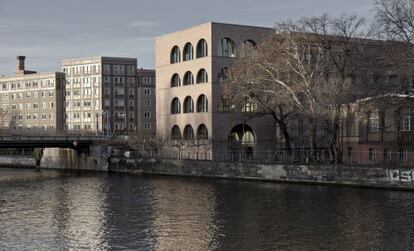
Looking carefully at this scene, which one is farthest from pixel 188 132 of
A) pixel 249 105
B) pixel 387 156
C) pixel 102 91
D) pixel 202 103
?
pixel 102 91

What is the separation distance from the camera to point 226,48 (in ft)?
328

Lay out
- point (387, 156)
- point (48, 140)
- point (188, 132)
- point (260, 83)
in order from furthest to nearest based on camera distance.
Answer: point (188, 132) < point (48, 140) < point (260, 83) < point (387, 156)

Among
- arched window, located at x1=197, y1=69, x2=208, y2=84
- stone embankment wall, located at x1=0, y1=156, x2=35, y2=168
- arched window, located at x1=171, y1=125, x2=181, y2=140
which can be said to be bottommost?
stone embankment wall, located at x1=0, y1=156, x2=35, y2=168

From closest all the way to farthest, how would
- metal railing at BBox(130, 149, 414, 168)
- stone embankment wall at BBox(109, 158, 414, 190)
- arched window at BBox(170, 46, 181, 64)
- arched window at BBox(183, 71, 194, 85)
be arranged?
stone embankment wall at BBox(109, 158, 414, 190)
metal railing at BBox(130, 149, 414, 168)
arched window at BBox(183, 71, 194, 85)
arched window at BBox(170, 46, 181, 64)

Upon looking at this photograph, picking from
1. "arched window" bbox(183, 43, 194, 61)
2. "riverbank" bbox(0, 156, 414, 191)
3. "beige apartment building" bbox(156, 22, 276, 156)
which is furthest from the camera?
"arched window" bbox(183, 43, 194, 61)

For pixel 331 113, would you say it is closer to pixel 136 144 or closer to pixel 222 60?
pixel 222 60

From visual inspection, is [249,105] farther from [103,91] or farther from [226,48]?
Answer: [103,91]

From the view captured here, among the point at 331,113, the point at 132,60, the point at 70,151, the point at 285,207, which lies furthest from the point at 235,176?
the point at 132,60

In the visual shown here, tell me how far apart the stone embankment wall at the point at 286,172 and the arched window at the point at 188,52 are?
18.7 metres

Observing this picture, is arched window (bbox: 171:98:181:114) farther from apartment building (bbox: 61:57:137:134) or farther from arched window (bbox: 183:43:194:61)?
apartment building (bbox: 61:57:137:134)

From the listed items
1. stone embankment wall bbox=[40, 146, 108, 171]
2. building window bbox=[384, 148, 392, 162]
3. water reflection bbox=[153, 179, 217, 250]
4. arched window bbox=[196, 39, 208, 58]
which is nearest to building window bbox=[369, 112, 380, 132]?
building window bbox=[384, 148, 392, 162]

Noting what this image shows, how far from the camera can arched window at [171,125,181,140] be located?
106312 millimetres

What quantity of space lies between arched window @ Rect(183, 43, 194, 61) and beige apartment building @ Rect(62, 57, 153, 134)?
6762 centimetres

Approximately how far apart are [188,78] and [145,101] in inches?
2715
